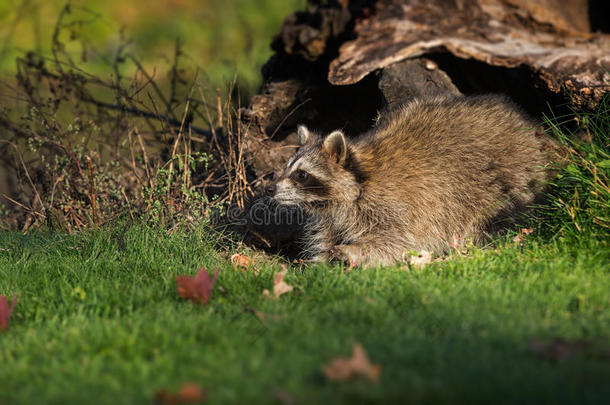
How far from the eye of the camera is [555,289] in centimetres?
403

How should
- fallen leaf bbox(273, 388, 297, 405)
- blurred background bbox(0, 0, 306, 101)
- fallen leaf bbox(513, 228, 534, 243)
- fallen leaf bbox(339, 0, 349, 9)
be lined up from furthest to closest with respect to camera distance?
blurred background bbox(0, 0, 306, 101) < fallen leaf bbox(339, 0, 349, 9) < fallen leaf bbox(513, 228, 534, 243) < fallen leaf bbox(273, 388, 297, 405)

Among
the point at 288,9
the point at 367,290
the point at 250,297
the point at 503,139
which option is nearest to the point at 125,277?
the point at 250,297

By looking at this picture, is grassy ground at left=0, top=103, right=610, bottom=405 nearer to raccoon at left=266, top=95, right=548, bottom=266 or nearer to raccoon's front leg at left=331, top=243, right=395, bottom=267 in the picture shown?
raccoon at left=266, top=95, right=548, bottom=266

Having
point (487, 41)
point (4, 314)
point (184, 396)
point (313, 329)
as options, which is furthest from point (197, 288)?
point (487, 41)

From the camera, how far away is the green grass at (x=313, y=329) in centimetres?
286

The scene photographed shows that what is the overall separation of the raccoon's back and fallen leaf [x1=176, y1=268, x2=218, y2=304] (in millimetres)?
2218

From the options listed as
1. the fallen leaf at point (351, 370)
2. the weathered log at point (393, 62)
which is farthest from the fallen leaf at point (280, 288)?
the weathered log at point (393, 62)

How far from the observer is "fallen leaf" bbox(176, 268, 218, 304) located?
410 cm

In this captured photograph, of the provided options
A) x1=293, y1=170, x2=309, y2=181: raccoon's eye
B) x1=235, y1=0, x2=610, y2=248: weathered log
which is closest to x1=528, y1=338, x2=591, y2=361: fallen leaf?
x1=293, y1=170, x2=309, y2=181: raccoon's eye

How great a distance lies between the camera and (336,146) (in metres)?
5.69

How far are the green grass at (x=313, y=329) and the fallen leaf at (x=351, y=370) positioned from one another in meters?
0.04

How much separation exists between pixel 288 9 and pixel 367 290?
13.7 meters

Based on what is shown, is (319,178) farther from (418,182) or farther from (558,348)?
(558,348)

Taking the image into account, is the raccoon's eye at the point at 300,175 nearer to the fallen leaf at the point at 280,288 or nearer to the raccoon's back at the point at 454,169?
the raccoon's back at the point at 454,169
